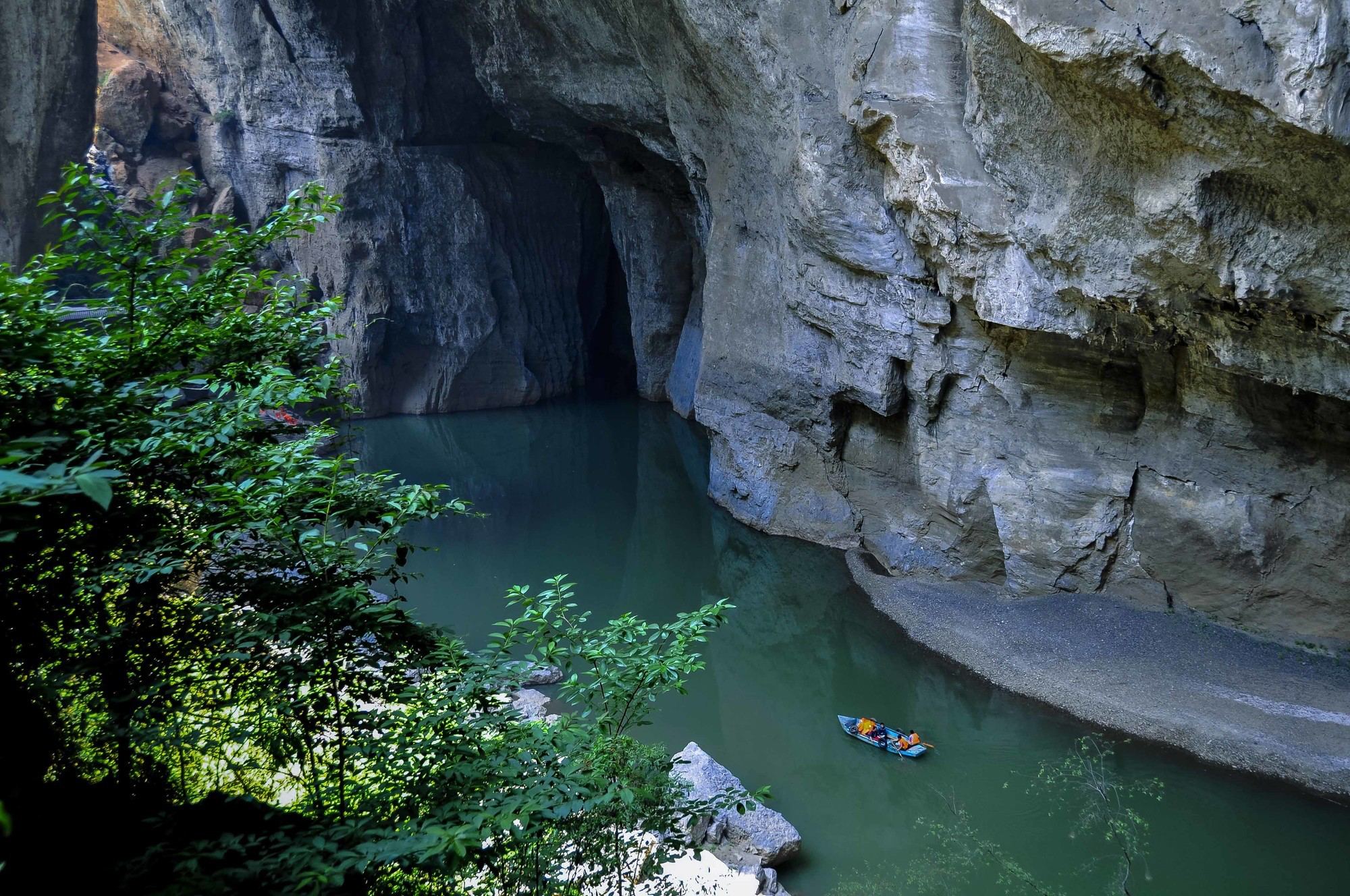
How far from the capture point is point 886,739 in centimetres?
891

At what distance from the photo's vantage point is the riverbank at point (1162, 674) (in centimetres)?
825

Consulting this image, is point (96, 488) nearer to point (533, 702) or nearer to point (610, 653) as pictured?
point (610, 653)

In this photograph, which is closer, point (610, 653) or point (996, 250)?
point (610, 653)

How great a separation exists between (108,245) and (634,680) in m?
2.63

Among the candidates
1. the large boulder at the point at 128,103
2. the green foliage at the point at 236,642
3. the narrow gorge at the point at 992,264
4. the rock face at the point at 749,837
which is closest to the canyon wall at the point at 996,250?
the narrow gorge at the point at 992,264

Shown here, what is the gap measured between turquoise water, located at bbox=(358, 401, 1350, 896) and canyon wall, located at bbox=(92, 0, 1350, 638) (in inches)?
62.5

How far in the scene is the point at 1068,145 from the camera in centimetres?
862

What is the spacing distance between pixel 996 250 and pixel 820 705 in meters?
5.24

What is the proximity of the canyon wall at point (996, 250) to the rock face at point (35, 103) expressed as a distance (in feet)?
21.6

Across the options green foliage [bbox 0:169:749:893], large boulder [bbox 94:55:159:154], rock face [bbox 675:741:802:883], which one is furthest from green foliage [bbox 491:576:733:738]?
large boulder [bbox 94:55:159:154]

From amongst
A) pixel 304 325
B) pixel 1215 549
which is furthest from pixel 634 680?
pixel 1215 549

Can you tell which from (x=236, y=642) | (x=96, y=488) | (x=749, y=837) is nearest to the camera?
→ (x=96, y=488)

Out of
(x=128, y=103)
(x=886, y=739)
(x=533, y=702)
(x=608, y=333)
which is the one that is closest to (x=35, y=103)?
(x=128, y=103)

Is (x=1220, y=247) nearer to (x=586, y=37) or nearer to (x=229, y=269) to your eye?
(x=229, y=269)
